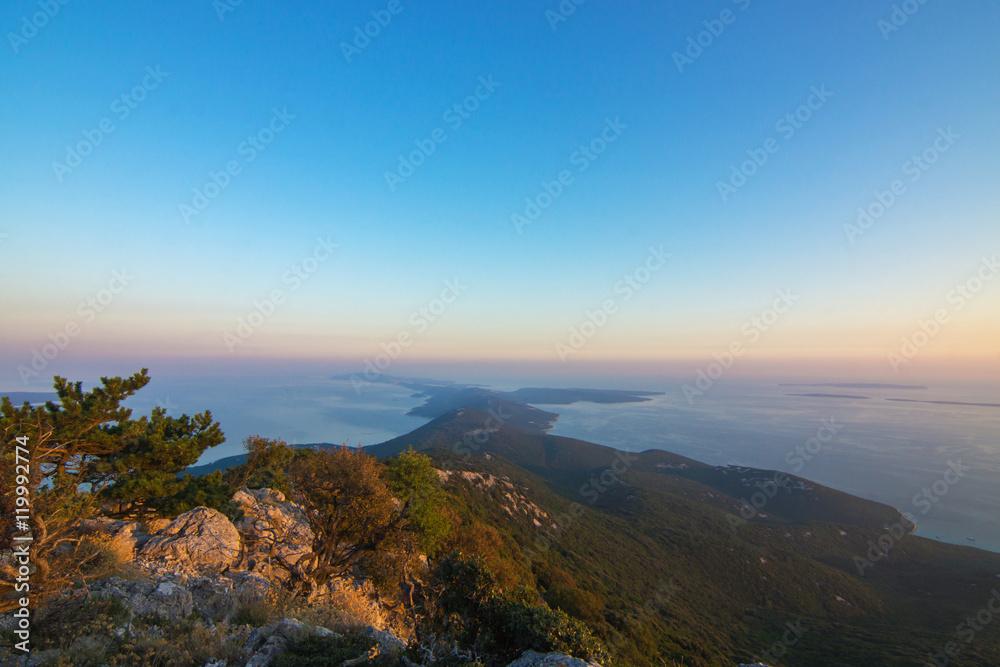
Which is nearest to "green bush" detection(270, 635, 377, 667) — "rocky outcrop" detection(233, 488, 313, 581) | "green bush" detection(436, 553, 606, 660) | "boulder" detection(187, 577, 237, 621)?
"green bush" detection(436, 553, 606, 660)

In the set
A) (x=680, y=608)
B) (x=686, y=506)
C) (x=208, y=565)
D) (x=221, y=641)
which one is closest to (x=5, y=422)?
(x=208, y=565)

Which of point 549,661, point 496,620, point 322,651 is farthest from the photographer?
point 496,620

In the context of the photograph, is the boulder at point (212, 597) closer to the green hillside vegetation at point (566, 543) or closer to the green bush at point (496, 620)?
the green hillside vegetation at point (566, 543)

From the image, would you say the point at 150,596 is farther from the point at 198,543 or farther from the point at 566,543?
the point at 566,543

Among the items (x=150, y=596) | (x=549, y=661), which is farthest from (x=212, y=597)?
(x=549, y=661)

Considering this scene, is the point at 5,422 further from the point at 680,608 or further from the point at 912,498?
the point at 912,498

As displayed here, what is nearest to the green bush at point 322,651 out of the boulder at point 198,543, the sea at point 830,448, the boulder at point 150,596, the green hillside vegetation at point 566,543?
the green hillside vegetation at point 566,543
